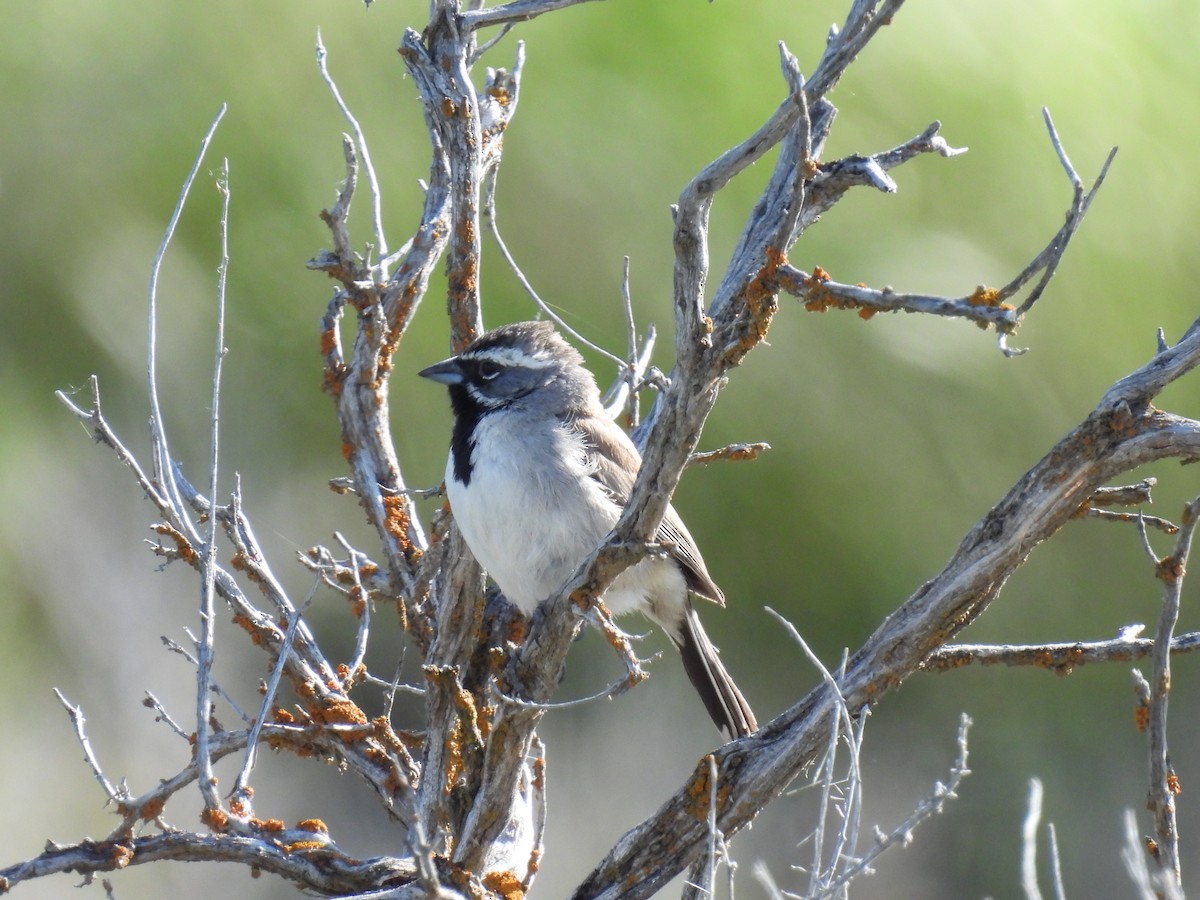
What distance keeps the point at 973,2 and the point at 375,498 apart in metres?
5.15

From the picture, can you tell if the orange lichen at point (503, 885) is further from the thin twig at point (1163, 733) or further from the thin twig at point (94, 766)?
the thin twig at point (1163, 733)

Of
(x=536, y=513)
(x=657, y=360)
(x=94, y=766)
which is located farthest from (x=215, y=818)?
(x=657, y=360)

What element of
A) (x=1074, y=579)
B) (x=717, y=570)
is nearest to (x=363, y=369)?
(x=717, y=570)

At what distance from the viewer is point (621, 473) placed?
3.68 m

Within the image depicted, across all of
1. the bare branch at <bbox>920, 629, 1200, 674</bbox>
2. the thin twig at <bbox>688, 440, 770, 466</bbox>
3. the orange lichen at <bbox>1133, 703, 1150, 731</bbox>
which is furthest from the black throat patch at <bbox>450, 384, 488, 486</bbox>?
the orange lichen at <bbox>1133, 703, 1150, 731</bbox>

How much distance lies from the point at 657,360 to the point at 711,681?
7.97ft

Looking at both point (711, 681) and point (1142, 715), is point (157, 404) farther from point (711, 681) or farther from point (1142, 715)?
point (1142, 715)

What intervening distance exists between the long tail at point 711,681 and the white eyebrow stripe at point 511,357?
85 centimetres

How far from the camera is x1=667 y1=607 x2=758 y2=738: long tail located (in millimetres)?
3805

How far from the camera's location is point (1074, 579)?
20.7ft

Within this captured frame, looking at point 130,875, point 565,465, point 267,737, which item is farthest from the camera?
point 130,875

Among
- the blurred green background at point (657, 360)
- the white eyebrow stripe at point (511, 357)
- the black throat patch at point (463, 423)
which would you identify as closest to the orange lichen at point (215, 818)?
the black throat patch at point (463, 423)

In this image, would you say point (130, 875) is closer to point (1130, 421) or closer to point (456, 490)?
point (456, 490)

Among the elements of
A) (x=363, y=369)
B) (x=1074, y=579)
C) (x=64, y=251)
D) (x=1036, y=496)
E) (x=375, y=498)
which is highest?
(x=64, y=251)
